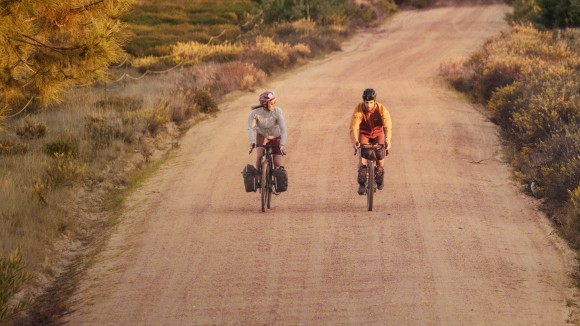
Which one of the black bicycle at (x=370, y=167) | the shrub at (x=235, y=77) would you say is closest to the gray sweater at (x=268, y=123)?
the black bicycle at (x=370, y=167)

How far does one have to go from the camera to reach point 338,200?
46.0 ft

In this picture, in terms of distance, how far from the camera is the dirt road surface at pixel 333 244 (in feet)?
31.2

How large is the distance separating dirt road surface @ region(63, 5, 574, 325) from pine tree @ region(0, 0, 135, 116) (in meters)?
2.44

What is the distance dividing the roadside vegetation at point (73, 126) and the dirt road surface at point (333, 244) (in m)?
0.58

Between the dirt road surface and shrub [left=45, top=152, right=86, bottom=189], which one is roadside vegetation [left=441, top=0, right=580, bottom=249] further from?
shrub [left=45, top=152, right=86, bottom=189]

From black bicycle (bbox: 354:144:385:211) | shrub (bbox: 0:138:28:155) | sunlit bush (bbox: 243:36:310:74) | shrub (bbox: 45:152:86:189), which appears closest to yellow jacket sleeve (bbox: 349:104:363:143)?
black bicycle (bbox: 354:144:385:211)

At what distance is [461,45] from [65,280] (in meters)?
28.6

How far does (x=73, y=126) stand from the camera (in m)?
18.4

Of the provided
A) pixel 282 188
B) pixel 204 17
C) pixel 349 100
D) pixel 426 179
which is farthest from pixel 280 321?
pixel 204 17

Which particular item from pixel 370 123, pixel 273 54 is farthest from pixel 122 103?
pixel 273 54

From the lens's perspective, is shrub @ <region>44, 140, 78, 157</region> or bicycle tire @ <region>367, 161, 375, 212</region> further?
shrub @ <region>44, 140, 78, 157</region>

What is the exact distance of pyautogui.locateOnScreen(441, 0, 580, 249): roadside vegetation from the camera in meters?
13.7

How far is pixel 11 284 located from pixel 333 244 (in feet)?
13.8

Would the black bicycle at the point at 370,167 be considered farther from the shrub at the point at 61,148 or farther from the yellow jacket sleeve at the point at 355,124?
the shrub at the point at 61,148
